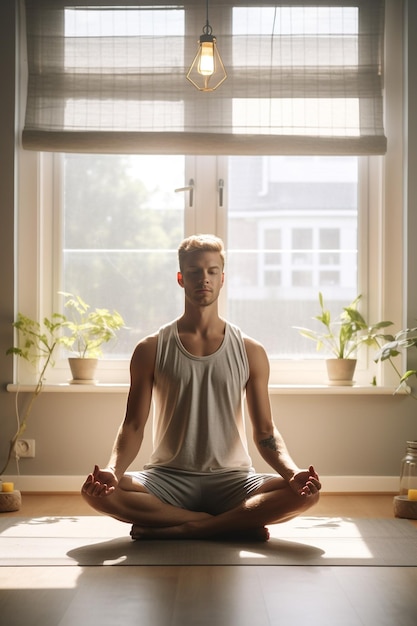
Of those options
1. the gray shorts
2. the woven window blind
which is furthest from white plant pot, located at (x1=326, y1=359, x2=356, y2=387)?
the gray shorts

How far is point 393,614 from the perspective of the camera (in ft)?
7.32

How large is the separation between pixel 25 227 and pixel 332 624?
2.92m

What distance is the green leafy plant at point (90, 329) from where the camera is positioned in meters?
4.41

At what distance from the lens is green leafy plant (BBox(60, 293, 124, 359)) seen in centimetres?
441

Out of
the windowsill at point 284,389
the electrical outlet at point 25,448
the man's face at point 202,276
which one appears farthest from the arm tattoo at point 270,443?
the electrical outlet at point 25,448

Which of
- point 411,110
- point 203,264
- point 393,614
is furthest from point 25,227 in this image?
point 393,614

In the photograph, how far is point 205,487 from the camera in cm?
328

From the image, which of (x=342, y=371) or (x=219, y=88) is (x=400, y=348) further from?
(x=219, y=88)

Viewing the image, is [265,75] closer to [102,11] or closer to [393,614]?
[102,11]

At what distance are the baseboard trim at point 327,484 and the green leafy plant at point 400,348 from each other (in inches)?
17.9

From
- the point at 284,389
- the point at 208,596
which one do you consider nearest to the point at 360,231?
the point at 284,389

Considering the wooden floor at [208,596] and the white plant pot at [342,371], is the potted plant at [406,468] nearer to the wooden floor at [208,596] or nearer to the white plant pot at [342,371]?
the white plant pot at [342,371]

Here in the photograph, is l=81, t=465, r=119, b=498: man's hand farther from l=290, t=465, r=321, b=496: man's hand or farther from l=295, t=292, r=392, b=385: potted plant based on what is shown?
l=295, t=292, r=392, b=385: potted plant

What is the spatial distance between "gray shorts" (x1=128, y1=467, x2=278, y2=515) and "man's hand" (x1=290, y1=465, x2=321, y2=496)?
0.21 metres
